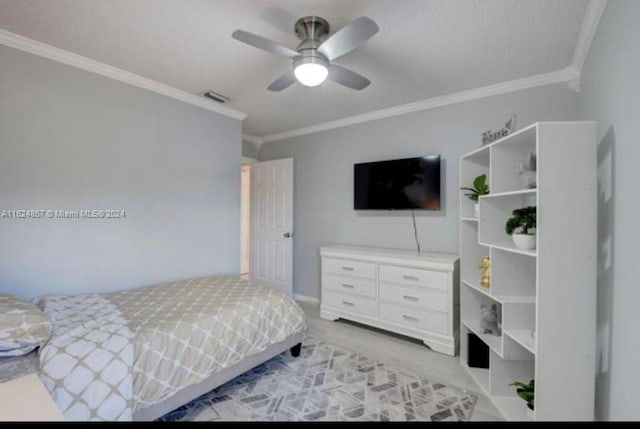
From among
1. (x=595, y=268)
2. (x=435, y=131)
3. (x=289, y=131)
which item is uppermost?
(x=289, y=131)

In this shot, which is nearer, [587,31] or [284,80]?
[587,31]

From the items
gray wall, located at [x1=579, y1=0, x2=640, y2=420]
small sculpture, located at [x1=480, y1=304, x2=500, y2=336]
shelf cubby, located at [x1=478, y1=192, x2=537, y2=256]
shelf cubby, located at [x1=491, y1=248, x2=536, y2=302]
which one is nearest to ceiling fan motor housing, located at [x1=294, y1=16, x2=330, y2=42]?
gray wall, located at [x1=579, y1=0, x2=640, y2=420]

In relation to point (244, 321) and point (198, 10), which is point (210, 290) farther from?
point (198, 10)

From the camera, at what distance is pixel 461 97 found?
301cm

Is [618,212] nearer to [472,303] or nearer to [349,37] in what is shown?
[472,303]

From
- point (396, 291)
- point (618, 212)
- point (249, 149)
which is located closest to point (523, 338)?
point (618, 212)

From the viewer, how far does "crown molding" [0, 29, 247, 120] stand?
2162 mm

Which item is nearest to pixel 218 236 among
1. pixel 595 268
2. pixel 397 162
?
pixel 397 162

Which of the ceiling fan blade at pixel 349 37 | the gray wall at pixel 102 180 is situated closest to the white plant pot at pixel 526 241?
the ceiling fan blade at pixel 349 37

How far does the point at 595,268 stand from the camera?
1.62 meters

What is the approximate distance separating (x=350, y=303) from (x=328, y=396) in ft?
4.20

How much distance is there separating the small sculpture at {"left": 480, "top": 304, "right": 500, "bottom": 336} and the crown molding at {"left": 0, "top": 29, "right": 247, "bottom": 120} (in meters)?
3.21

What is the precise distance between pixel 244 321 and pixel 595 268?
2.08m

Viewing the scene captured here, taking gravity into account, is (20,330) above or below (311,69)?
below
